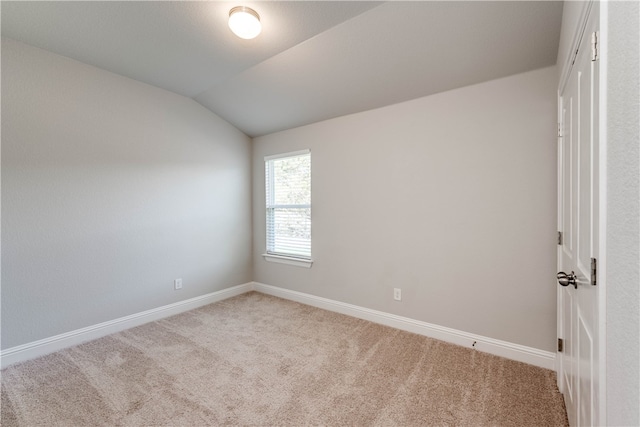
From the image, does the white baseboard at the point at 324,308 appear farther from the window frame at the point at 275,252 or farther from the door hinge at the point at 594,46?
the door hinge at the point at 594,46

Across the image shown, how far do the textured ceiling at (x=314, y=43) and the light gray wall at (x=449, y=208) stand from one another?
0.27 meters

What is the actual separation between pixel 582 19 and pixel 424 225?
1.78 m

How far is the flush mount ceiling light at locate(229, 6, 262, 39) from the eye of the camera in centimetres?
188

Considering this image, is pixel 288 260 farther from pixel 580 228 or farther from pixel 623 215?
pixel 623 215

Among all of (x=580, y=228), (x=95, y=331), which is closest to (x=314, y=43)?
(x=580, y=228)

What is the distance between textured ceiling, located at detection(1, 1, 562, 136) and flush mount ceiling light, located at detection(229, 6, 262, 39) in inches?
1.8

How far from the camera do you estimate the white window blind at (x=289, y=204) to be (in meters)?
3.62

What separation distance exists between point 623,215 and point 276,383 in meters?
2.06

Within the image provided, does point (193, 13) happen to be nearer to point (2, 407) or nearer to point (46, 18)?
point (46, 18)

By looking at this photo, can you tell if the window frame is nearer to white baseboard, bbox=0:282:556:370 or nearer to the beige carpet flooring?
white baseboard, bbox=0:282:556:370

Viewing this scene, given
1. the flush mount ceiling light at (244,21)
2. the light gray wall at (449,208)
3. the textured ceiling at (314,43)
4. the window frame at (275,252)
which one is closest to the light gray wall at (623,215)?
the textured ceiling at (314,43)

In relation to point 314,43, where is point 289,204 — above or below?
below

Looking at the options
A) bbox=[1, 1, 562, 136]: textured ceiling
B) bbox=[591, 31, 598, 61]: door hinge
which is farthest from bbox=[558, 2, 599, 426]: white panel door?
bbox=[1, 1, 562, 136]: textured ceiling

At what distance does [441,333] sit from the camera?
2578 millimetres
